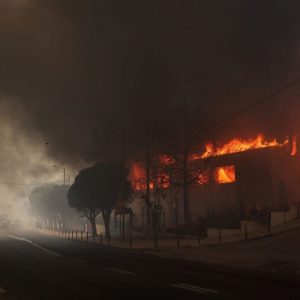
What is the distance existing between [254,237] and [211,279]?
42.7 feet

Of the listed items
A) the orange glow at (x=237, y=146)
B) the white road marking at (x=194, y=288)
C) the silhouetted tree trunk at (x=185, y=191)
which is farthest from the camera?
the orange glow at (x=237, y=146)

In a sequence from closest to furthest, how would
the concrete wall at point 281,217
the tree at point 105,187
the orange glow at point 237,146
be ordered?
1. the concrete wall at point 281,217
2. the tree at point 105,187
3. the orange glow at point 237,146

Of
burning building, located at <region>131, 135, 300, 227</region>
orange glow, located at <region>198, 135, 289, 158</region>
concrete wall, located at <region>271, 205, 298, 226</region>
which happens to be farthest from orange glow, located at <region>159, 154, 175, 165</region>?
concrete wall, located at <region>271, 205, 298, 226</region>

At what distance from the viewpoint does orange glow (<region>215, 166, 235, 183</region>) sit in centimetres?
4866

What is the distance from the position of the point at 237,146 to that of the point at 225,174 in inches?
144

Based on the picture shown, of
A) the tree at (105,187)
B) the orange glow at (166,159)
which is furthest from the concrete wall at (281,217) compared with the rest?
the tree at (105,187)

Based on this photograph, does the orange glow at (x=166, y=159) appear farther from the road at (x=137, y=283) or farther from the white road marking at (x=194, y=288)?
the white road marking at (x=194, y=288)

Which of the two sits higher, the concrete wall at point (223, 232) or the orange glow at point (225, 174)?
the orange glow at point (225, 174)

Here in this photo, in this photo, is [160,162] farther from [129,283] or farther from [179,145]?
[129,283]

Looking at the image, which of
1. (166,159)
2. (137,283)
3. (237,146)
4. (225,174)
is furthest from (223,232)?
(237,146)

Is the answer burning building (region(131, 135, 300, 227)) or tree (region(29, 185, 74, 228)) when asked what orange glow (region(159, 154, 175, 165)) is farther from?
tree (region(29, 185, 74, 228))

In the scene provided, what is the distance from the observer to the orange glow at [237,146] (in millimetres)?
47009

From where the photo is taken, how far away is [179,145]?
4522cm

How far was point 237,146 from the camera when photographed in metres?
51.0
